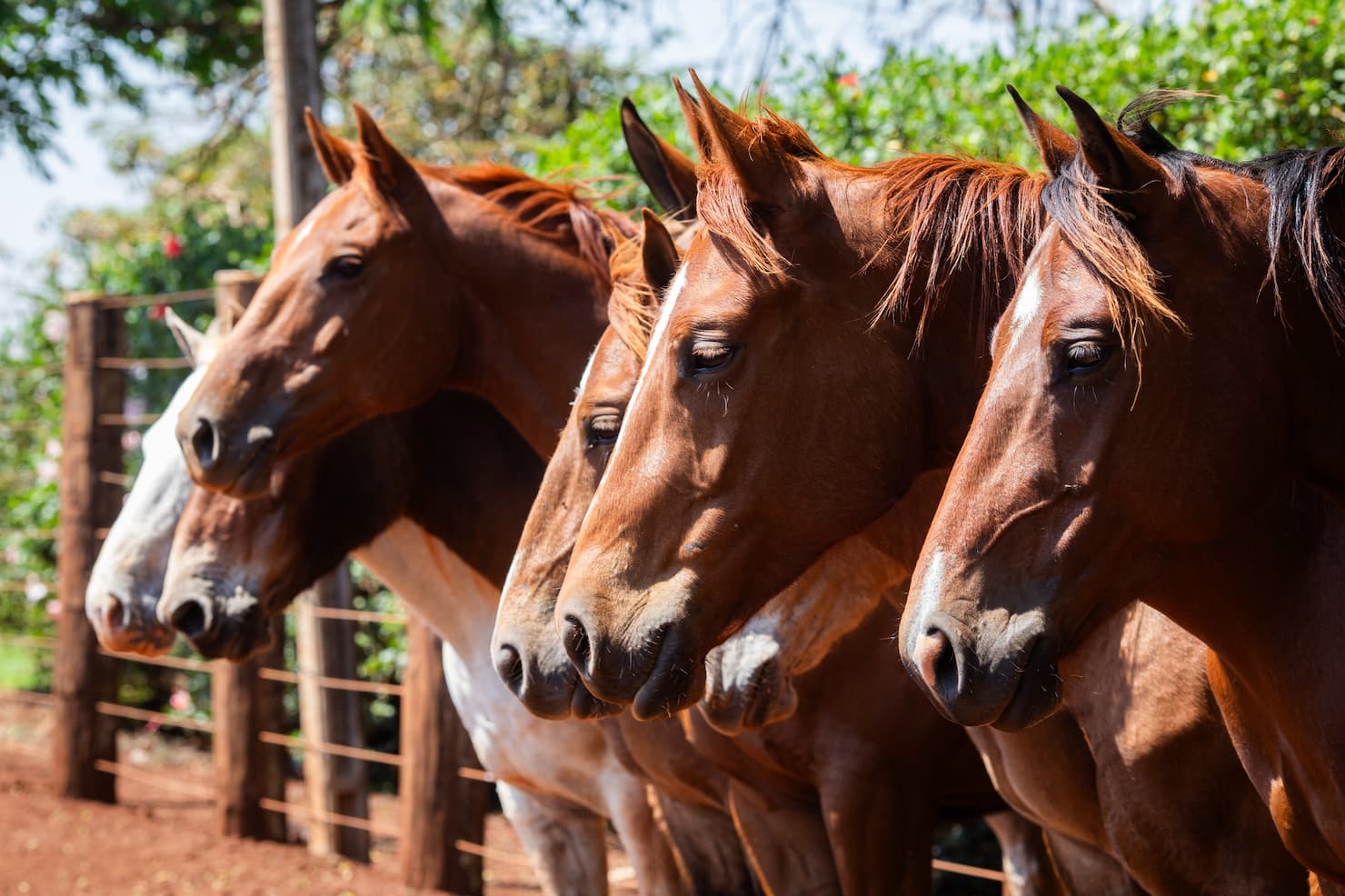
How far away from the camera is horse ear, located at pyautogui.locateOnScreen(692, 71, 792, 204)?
91.2 inches

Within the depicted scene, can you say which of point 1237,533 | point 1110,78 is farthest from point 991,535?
point 1110,78

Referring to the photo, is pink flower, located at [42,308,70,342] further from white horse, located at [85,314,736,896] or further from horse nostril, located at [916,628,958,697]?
horse nostril, located at [916,628,958,697]

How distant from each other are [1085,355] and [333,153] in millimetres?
2487

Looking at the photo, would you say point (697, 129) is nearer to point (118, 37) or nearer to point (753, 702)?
point (753, 702)

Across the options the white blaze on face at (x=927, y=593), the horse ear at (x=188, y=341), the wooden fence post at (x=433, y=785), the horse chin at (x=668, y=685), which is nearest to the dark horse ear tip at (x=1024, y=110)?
the white blaze on face at (x=927, y=593)

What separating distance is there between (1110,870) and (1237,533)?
1.47 metres

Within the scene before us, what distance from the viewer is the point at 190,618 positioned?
3.78 m

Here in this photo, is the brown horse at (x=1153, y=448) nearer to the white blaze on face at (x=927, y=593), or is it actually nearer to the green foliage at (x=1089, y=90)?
the white blaze on face at (x=927, y=593)

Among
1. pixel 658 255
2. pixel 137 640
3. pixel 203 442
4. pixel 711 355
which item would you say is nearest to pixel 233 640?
pixel 137 640

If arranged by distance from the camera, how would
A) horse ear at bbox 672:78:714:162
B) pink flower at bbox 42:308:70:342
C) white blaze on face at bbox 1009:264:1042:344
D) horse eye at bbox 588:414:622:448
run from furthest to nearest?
pink flower at bbox 42:308:70:342 < horse eye at bbox 588:414:622:448 < horse ear at bbox 672:78:714:162 < white blaze on face at bbox 1009:264:1042:344

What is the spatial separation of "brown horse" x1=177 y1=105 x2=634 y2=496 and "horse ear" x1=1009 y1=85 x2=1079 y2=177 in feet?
5.21

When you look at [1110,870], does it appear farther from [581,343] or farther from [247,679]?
[247,679]

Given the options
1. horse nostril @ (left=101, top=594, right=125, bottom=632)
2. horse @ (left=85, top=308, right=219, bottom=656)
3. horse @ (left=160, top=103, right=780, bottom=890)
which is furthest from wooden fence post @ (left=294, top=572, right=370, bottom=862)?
horse @ (left=160, top=103, right=780, bottom=890)

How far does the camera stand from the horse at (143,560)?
404 cm
